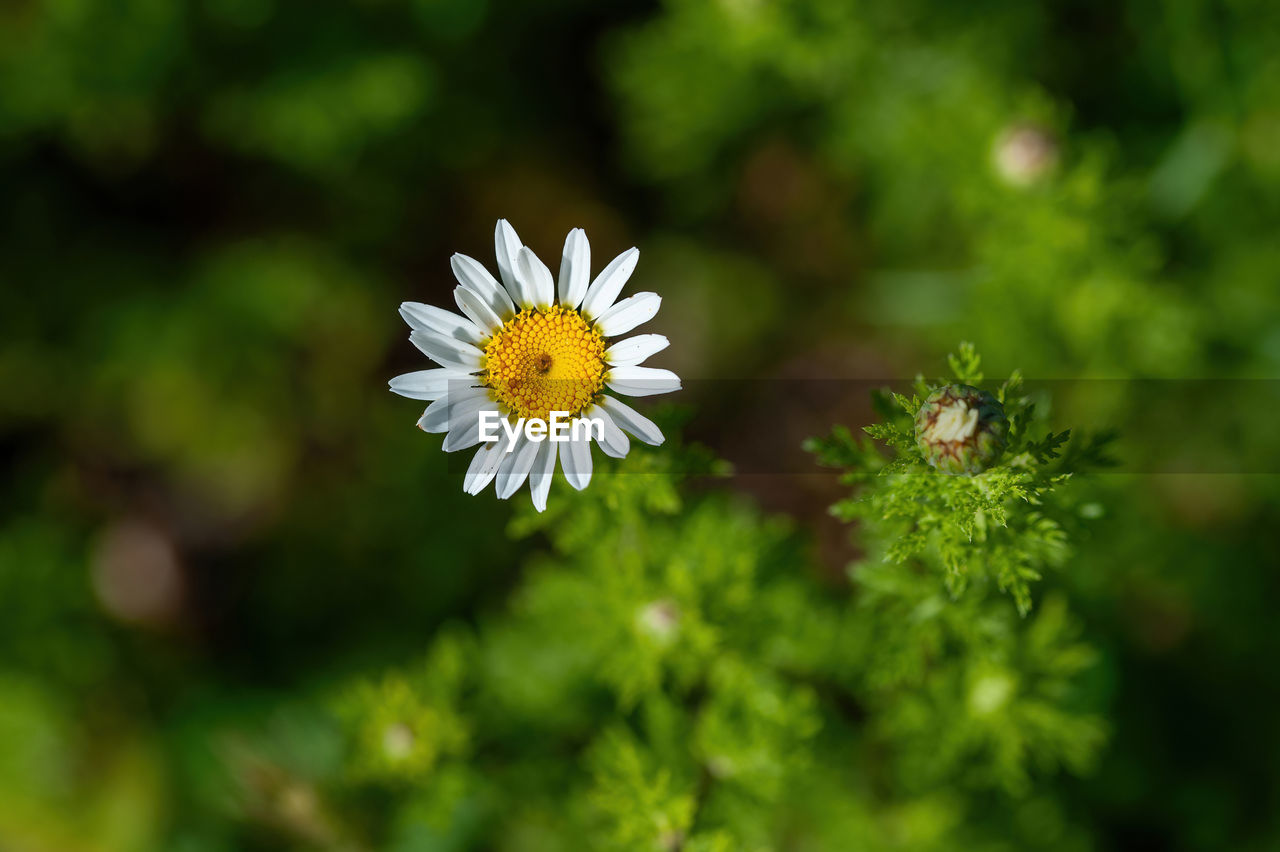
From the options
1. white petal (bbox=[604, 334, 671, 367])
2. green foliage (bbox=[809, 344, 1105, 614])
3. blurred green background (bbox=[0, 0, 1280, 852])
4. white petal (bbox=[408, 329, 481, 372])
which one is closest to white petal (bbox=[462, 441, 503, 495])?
white petal (bbox=[408, 329, 481, 372])

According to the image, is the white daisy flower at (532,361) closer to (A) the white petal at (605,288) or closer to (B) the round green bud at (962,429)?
(A) the white petal at (605,288)

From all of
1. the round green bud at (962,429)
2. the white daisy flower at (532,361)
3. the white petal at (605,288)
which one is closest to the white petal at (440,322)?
the white daisy flower at (532,361)

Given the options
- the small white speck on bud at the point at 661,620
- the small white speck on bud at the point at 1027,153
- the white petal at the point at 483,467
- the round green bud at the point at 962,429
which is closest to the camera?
the round green bud at the point at 962,429

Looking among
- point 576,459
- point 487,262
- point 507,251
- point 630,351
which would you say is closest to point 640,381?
point 630,351

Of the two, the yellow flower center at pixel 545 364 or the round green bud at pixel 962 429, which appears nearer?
the round green bud at pixel 962 429

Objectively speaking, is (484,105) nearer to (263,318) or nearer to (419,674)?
(263,318)

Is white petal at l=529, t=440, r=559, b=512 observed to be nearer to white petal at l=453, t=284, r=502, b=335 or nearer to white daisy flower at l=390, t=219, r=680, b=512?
white daisy flower at l=390, t=219, r=680, b=512

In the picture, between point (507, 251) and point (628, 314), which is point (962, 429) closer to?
point (628, 314)

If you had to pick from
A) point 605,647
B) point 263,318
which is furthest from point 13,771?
point 605,647
